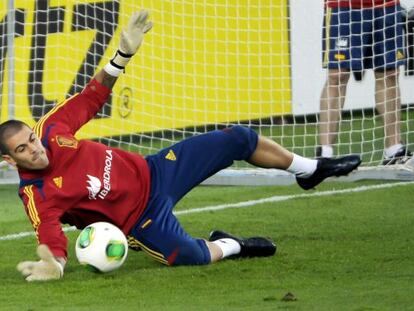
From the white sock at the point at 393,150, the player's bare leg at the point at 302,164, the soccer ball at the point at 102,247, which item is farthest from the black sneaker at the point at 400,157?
the soccer ball at the point at 102,247

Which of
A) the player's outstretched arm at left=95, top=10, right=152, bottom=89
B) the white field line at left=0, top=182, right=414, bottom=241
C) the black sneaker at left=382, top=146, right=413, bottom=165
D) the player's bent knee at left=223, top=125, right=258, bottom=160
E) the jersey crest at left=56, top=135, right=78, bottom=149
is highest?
the player's outstretched arm at left=95, top=10, right=152, bottom=89

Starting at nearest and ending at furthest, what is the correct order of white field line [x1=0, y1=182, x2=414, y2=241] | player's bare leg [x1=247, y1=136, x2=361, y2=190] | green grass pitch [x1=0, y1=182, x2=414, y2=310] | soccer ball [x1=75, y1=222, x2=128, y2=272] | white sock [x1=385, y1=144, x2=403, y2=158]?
1. green grass pitch [x1=0, y1=182, x2=414, y2=310]
2. soccer ball [x1=75, y1=222, x2=128, y2=272]
3. player's bare leg [x1=247, y1=136, x2=361, y2=190]
4. white field line [x1=0, y1=182, x2=414, y2=241]
5. white sock [x1=385, y1=144, x2=403, y2=158]

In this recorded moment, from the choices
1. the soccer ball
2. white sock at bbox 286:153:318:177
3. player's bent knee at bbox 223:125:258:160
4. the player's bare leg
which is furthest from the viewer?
white sock at bbox 286:153:318:177

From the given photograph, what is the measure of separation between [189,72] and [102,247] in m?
5.80

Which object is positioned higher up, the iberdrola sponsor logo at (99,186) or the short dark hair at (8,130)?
the short dark hair at (8,130)

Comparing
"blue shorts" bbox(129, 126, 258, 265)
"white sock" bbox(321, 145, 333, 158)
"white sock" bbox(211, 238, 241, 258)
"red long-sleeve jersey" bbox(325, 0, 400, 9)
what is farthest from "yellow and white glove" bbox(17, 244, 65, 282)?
"red long-sleeve jersey" bbox(325, 0, 400, 9)

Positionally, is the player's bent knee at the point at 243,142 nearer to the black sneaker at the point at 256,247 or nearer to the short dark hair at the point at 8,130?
the black sneaker at the point at 256,247

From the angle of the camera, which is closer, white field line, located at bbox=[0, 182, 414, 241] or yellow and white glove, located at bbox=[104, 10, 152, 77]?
yellow and white glove, located at bbox=[104, 10, 152, 77]

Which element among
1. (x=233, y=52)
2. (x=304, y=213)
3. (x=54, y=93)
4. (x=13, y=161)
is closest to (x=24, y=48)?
(x=54, y=93)

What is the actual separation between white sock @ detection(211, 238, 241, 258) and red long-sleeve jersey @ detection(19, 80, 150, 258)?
1.65 ft

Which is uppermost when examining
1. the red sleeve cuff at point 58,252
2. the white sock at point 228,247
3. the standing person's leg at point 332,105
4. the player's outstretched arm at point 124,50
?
→ the player's outstretched arm at point 124,50

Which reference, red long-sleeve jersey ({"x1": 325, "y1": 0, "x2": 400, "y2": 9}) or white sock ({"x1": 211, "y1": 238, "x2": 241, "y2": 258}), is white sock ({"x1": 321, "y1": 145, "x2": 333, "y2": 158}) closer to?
red long-sleeve jersey ({"x1": 325, "y1": 0, "x2": 400, "y2": 9})

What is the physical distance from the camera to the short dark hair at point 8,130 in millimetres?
7004

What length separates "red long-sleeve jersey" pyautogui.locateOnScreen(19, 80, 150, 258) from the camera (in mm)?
6980
